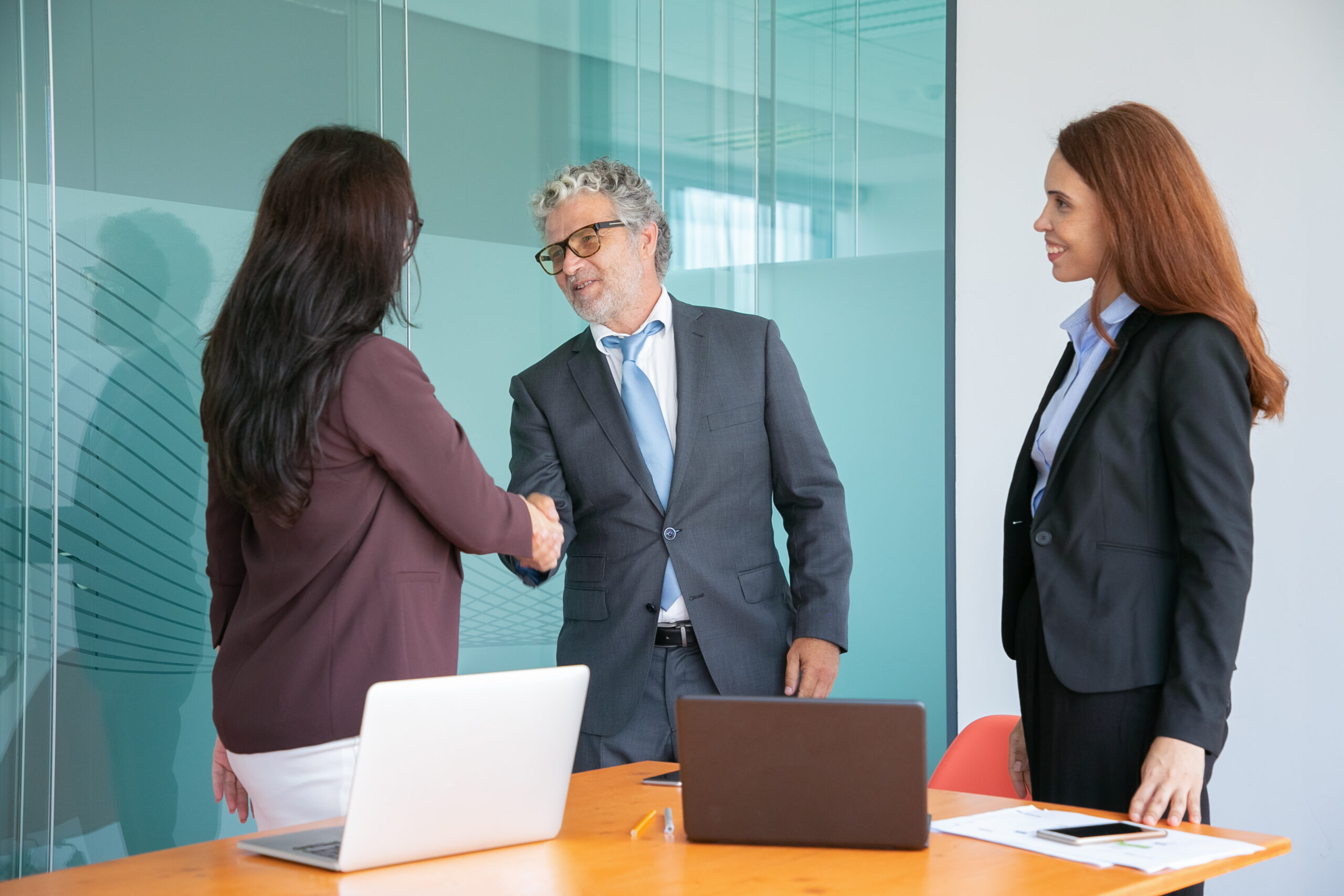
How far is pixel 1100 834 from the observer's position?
1.73 m

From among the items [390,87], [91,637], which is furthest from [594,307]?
[91,637]

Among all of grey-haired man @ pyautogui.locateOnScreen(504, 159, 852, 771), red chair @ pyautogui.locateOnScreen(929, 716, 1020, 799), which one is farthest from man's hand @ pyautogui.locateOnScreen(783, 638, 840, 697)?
red chair @ pyautogui.locateOnScreen(929, 716, 1020, 799)

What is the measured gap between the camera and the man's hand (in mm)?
2820

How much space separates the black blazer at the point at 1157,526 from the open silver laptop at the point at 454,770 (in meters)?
0.91

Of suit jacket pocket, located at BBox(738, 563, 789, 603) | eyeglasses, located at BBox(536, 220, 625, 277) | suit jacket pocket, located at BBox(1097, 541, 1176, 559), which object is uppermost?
eyeglasses, located at BBox(536, 220, 625, 277)

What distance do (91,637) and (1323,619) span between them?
3655mm

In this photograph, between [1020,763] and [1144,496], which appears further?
[1020,763]

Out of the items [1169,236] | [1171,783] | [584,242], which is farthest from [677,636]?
[1169,236]

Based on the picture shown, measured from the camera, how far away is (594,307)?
9.75 feet

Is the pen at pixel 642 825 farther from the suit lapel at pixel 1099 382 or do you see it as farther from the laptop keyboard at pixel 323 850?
the suit lapel at pixel 1099 382

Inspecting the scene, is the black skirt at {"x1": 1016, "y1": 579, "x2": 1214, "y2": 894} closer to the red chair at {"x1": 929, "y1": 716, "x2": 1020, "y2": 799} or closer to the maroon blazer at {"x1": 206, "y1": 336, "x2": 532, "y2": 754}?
the red chair at {"x1": 929, "y1": 716, "x2": 1020, "y2": 799}

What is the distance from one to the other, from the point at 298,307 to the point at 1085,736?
1.49 m

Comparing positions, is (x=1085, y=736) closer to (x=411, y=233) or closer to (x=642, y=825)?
(x=642, y=825)

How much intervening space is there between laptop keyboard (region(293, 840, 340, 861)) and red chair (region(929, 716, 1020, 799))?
5.40ft
